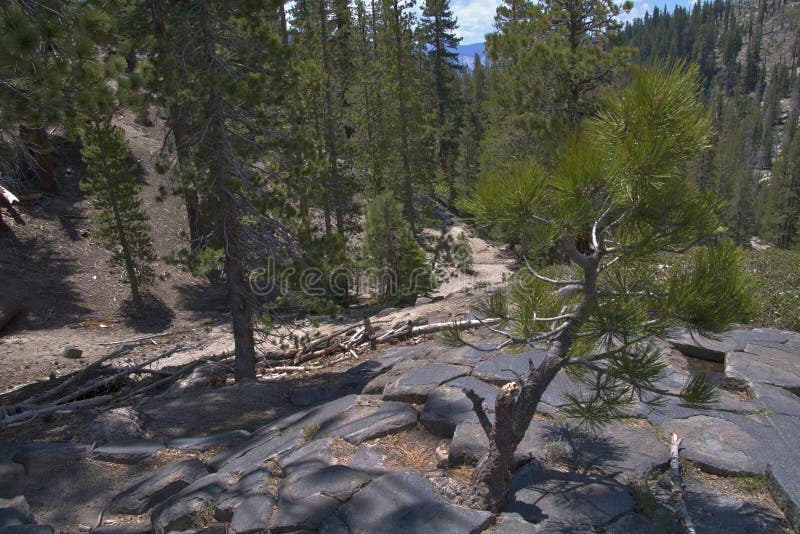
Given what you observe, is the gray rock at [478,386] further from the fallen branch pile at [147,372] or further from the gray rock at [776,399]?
the gray rock at [776,399]

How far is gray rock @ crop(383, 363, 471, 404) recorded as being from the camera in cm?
546

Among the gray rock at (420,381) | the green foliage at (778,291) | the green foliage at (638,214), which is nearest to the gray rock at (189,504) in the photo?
the gray rock at (420,381)

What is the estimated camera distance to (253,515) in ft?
12.4

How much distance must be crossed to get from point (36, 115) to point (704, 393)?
651 cm

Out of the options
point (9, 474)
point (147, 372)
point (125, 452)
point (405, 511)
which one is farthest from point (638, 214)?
point (147, 372)

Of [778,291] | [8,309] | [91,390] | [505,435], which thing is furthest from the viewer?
[8,309]

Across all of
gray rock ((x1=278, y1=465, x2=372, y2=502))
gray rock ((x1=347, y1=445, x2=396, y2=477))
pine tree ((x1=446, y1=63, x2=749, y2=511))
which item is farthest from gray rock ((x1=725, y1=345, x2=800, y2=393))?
gray rock ((x1=278, y1=465, x2=372, y2=502))

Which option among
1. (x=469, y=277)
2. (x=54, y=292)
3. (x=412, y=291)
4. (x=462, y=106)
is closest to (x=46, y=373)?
(x=54, y=292)

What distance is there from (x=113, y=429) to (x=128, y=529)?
2.36 metres

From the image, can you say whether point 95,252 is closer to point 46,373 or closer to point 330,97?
point 46,373

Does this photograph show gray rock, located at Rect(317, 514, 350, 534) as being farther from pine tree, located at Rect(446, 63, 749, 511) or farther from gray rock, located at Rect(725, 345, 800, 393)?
gray rock, located at Rect(725, 345, 800, 393)

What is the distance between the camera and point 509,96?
1560 centimetres

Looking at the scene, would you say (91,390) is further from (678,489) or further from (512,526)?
(678,489)

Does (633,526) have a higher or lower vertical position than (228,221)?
lower
